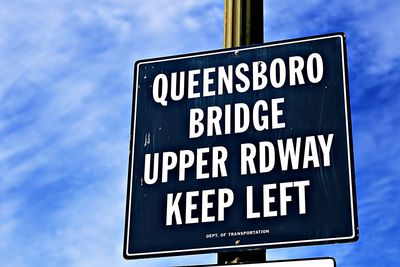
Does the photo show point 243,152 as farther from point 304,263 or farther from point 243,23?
point 243,23

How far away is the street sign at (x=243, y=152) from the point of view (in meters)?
3.49

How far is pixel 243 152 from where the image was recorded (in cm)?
373

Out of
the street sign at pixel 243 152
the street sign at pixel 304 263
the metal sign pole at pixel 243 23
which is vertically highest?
the metal sign pole at pixel 243 23

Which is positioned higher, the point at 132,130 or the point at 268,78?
the point at 268,78

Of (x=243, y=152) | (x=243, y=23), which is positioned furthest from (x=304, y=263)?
(x=243, y=23)

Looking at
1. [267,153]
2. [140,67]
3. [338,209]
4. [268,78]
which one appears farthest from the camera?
[140,67]

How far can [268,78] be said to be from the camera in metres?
3.92

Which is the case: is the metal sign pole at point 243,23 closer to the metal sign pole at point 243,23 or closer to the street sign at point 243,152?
the metal sign pole at point 243,23

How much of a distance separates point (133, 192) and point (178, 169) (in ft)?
0.90

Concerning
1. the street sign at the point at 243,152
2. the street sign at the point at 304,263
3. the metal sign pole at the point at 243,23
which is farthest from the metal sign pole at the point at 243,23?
the street sign at the point at 304,263

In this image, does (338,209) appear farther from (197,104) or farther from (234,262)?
(197,104)

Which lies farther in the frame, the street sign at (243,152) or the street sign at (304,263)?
the street sign at (243,152)

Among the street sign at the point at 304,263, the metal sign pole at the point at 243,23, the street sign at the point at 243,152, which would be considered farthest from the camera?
the metal sign pole at the point at 243,23

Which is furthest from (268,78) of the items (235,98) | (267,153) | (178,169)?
(178,169)
